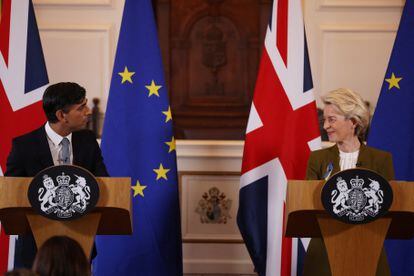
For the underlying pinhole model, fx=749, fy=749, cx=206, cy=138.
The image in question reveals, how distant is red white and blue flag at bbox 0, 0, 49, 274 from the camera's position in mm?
4152

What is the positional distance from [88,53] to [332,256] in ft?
12.5

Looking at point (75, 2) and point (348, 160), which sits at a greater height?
point (75, 2)

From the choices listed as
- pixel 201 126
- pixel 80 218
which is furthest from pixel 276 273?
pixel 201 126

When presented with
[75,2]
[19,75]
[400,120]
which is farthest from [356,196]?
[75,2]

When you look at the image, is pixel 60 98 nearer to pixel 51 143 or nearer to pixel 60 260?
pixel 51 143

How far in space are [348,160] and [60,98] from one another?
48.4 inches

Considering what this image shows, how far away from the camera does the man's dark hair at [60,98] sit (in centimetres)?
305

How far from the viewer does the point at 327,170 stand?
314 centimetres

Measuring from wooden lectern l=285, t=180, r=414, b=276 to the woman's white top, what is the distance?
34 centimetres

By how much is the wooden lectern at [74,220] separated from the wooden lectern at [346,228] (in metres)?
0.63

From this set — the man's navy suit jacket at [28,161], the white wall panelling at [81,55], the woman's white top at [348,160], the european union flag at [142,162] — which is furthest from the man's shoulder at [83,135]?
the white wall panelling at [81,55]

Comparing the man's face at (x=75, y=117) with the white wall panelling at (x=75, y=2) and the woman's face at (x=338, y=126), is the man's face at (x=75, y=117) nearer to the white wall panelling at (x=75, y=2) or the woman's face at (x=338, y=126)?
the woman's face at (x=338, y=126)

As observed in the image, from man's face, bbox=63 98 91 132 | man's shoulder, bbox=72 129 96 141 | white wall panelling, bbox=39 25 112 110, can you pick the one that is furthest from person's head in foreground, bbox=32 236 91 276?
white wall panelling, bbox=39 25 112 110

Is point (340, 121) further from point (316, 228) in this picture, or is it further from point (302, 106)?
point (302, 106)
